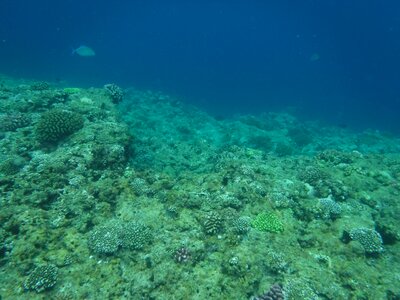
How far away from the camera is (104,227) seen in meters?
7.48

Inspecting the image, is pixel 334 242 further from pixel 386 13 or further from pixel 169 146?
pixel 386 13

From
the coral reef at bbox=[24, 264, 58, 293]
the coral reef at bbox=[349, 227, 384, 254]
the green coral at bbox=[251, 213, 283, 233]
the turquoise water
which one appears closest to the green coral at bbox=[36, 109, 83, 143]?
the turquoise water

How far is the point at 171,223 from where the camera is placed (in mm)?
8039

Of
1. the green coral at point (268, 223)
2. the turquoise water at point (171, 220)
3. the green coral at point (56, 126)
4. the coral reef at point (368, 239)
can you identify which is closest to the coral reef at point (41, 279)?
the turquoise water at point (171, 220)

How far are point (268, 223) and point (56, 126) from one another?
8.22 metres

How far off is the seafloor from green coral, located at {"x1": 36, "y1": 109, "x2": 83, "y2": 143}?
4 cm

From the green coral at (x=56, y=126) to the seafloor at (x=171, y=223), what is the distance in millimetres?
45

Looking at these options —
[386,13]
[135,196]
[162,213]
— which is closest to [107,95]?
[135,196]

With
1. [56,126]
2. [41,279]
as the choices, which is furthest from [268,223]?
[56,126]

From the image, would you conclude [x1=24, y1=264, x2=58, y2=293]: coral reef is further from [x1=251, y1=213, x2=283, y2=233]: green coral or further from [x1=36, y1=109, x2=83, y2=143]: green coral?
[x1=36, y1=109, x2=83, y2=143]: green coral

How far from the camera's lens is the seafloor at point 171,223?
6.50 m

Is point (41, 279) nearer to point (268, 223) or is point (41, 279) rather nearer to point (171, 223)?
point (171, 223)

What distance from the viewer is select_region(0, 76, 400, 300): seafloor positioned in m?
6.50

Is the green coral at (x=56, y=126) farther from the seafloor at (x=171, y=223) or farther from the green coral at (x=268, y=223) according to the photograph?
the green coral at (x=268, y=223)
